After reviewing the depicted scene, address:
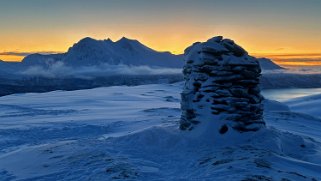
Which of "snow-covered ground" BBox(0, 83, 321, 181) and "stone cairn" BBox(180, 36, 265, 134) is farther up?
"stone cairn" BBox(180, 36, 265, 134)

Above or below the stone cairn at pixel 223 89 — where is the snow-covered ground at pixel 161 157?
below

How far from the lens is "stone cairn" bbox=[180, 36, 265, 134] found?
784 inches

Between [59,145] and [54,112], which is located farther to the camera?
[54,112]

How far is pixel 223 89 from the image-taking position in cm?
2027

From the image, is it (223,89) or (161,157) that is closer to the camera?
(161,157)

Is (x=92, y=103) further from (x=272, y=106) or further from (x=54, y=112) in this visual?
(x=272, y=106)

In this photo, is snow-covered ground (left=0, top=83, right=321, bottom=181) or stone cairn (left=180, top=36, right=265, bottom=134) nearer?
snow-covered ground (left=0, top=83, right=321, bottom=181)

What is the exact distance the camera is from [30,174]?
15750mm

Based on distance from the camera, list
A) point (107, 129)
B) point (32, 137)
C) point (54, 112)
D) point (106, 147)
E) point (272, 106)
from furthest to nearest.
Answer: point (272, 106)
point (54, 112)
point (107, 129)
point (32, 137)
point (106, 147)

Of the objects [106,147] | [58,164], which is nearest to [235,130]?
[106,147]

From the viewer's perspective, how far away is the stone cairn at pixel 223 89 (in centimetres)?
1992

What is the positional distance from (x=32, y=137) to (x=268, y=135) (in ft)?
46.8

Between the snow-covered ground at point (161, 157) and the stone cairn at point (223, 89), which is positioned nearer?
the snow-covered ground at point (161, 157)

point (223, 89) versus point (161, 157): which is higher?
point (223, 89)
